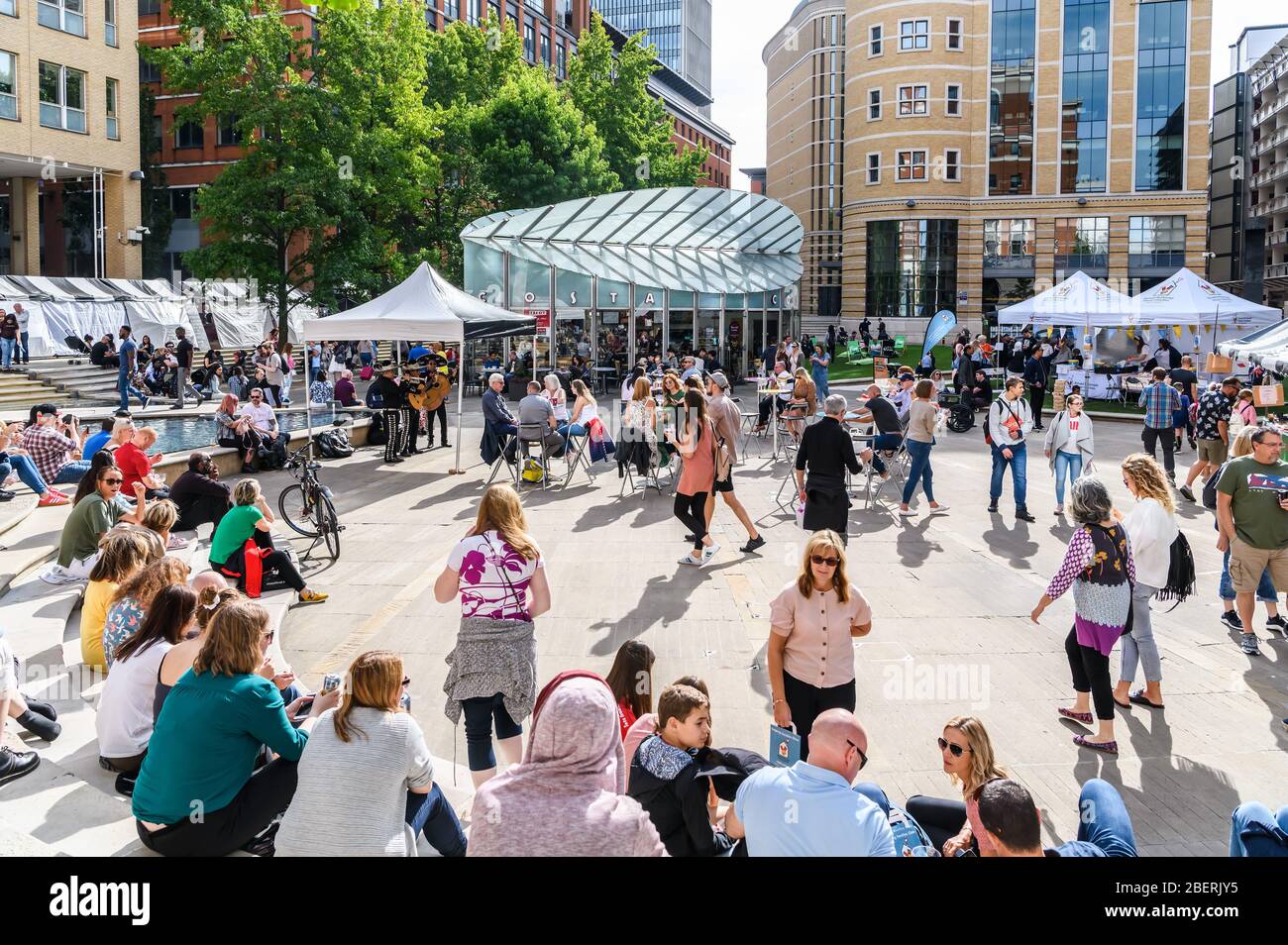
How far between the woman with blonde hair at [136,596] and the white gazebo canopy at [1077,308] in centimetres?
2639

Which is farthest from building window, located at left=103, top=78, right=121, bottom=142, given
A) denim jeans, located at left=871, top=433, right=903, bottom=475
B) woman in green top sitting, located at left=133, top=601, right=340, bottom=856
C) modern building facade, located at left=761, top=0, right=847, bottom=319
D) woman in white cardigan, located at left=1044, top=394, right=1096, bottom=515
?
modern building facade, located at left=761, top=0, right=847, bottom=319

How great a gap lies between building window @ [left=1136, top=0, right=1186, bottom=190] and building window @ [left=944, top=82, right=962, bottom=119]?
9.87 m

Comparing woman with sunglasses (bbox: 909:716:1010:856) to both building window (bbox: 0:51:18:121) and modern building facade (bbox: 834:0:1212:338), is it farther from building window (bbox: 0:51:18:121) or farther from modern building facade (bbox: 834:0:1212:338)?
modern building facade (bbox: 834:0:1212:338)

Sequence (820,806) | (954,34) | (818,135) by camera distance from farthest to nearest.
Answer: (818,135), (954,34), (820,806)

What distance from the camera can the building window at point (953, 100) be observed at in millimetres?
63094

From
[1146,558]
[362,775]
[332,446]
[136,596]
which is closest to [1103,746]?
[1146,558]

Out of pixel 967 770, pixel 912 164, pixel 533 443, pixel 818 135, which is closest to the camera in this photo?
pixel 967 770

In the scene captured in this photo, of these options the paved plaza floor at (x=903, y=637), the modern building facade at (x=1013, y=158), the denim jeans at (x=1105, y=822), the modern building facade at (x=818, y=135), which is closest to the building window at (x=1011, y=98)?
the modern building facade at (x=1013, y=158)

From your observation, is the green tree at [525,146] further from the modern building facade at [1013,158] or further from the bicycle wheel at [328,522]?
the modern building facade at [1013,158]

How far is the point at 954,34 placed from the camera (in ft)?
205

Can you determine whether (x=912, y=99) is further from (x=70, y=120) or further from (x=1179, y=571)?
(x=1179, y=571)

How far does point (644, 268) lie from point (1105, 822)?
29329mm

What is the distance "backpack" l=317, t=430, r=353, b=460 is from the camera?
19.1 meters

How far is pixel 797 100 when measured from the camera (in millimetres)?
92625
